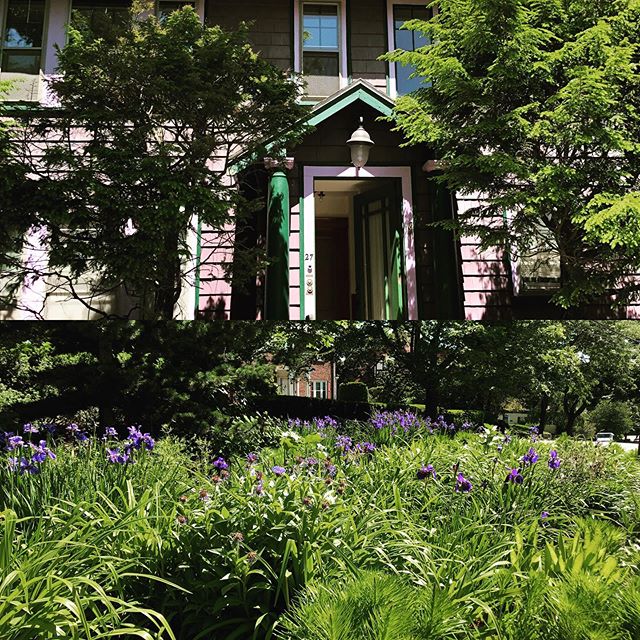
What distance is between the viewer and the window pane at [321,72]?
39.1 feet

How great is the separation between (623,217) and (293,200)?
5.26 meters

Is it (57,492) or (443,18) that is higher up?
(443,18)

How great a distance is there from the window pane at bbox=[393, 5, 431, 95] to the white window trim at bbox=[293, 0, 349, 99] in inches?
40.2

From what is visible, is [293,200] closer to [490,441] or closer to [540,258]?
[540,258]

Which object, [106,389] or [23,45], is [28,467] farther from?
[23,45]

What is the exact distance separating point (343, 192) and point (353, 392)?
256 inches

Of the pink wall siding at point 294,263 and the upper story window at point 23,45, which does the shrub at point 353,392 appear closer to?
the pink wall siding at point 294,263

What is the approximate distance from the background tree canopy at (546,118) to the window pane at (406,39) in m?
2.51

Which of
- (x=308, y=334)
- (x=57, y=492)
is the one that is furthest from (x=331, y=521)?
(x=308, y=334)

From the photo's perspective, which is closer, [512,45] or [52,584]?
[52,584]

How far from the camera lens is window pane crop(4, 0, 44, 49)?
12164mm

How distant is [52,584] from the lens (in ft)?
7.70

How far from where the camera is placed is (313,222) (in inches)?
414

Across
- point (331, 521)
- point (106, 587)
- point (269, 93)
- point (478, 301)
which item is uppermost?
point (269, 93)
